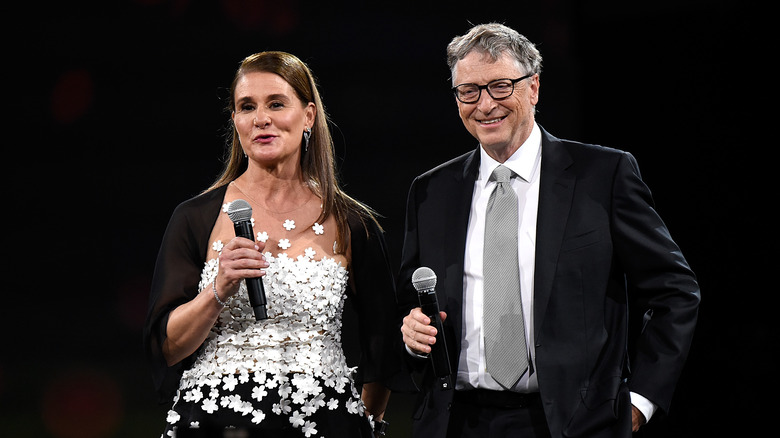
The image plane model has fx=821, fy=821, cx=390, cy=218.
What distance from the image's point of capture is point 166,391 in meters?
2.19

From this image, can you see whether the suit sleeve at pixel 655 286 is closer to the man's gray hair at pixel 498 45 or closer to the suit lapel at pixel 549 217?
the suit lapel at pixel 549 217

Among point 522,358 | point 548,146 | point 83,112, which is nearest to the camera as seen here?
point 522,358

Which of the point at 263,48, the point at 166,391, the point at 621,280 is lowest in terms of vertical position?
the point at 166,391

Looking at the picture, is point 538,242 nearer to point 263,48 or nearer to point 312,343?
point 312,343

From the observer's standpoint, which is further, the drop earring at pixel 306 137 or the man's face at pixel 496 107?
the drop earring at pixel 306 137

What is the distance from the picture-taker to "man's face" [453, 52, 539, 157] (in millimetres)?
2107

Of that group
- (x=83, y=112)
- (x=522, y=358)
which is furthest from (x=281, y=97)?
(x=83, y=112)

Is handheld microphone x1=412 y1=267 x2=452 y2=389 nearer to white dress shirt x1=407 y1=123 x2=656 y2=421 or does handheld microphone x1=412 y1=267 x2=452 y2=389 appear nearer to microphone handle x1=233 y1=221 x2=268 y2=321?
white dress shirt x1=407 y1=123 x2=656 y2=421

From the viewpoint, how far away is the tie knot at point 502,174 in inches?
82.7

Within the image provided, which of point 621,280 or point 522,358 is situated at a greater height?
point 621,280

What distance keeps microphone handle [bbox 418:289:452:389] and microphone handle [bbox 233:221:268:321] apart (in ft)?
1.20

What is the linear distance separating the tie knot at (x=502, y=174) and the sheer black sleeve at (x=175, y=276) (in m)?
0.76

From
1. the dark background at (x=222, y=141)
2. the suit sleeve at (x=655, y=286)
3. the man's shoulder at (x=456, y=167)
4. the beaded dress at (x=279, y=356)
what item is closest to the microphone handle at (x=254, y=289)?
the beaded dress at (x=279, y=356)

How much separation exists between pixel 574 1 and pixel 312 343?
2.30m
